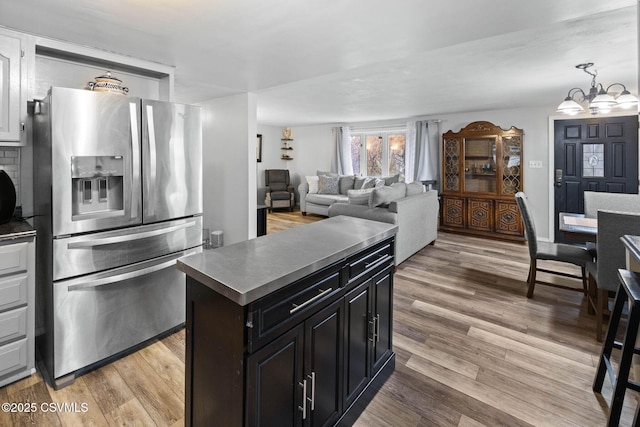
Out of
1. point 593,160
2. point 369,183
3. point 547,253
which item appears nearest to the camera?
point 547,253

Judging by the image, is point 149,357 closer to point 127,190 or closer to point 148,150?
point 127,190

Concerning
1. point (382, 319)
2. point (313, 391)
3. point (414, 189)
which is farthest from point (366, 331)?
point (414, 189)

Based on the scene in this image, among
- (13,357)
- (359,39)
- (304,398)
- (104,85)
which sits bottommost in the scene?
(13,357)

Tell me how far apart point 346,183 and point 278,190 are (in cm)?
198

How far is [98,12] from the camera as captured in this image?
72.1 inches

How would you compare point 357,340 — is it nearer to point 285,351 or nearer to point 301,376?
point 301,376

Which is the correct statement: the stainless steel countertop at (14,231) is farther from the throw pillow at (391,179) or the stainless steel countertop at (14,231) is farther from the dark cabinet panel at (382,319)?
the throw pillow at (391,179)

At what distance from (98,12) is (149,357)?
217cm

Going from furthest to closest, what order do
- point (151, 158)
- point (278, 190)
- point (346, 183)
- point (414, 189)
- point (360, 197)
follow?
point (278, 190) < point (346, 183) < point (414, 189) < point (360, 197) < point (151, 158)

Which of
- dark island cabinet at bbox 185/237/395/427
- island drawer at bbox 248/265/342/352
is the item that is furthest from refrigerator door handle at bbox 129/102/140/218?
island drawer at bbox 248/265/342/352

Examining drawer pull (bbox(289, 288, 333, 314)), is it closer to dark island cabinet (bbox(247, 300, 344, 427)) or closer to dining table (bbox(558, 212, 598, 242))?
dark island cabinet (bbox(247, 300, 344, 427))

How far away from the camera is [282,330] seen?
121 centimetres

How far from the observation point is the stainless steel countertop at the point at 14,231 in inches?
69.5

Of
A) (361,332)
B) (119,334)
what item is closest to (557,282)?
(361,332)
